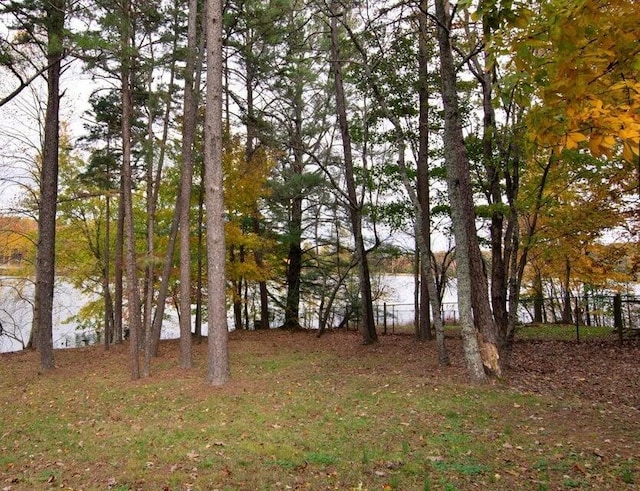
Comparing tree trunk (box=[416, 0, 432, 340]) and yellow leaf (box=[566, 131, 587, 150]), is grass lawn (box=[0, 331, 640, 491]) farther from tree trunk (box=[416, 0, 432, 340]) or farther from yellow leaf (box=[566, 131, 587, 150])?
tree trunk (box=[416, 0, 432, 340])

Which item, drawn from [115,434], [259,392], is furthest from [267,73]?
[115,434]

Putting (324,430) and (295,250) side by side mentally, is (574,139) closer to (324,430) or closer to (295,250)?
(324,430)

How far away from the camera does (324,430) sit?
5.39 metres

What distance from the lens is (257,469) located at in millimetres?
4258

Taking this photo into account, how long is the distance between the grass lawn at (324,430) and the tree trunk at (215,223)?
0.62m

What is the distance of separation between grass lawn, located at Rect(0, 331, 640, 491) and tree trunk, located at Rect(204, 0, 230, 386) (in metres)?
0.62

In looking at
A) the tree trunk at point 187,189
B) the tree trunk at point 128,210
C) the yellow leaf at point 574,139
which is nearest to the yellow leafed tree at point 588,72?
the yellow leaf at point 574,139

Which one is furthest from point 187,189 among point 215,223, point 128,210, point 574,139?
point 574,139

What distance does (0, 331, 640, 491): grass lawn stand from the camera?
4.01 metres

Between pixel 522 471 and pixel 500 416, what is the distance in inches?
71.4

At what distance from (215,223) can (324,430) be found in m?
4.10

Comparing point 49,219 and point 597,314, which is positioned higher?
point 49,219

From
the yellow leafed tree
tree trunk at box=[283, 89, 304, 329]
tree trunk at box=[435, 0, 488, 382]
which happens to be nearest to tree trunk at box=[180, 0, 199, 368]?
tree trunk at box=[435, 0, 488, 382]

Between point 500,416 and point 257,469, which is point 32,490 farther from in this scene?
point 500,416
